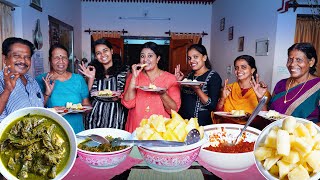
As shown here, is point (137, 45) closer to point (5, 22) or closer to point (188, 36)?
point (188, 36)

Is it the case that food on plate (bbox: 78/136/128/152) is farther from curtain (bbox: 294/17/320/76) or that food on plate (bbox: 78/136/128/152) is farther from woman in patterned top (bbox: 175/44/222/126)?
curtain (bbox: 294/17/320/76)

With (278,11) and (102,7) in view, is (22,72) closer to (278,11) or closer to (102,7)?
(278,11)

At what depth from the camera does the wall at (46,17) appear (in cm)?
391

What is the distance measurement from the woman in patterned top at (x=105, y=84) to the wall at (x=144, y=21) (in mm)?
5291

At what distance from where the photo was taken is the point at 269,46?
4.07 metres

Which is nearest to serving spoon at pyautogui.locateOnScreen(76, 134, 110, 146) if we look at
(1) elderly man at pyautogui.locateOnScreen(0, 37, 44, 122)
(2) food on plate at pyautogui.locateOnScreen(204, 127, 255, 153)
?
(2) food on plate at pyautogui.locateOnScreen(204, 127, 255, 153)

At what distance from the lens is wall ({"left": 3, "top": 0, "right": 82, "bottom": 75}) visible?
3.91 m

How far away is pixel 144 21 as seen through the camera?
770 cm

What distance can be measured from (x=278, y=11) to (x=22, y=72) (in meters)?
3.51

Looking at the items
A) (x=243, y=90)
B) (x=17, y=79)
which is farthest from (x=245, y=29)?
(x=17, y=79)

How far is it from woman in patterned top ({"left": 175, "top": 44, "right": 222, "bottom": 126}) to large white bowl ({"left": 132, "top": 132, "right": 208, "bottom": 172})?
142 cm

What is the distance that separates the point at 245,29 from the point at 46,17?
3.91m

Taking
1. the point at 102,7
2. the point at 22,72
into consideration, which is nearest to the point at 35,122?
the point at 22,72

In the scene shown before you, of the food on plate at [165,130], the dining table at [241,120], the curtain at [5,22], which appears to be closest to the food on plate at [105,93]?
the dining table at [241,120]
